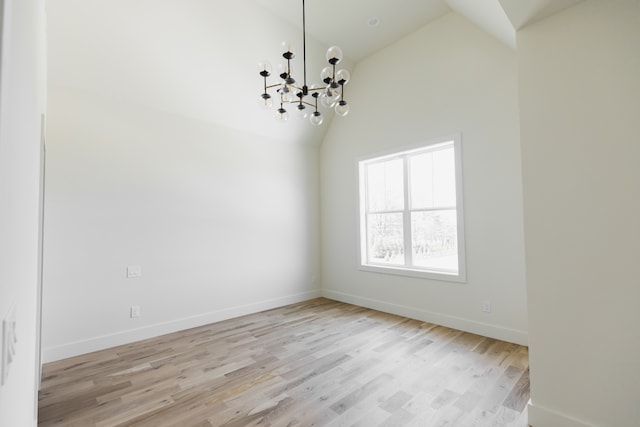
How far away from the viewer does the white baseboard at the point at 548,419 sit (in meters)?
1.85

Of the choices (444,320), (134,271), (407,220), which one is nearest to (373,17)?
(407,220)

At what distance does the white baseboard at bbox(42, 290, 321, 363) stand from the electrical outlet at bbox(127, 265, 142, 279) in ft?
2.06

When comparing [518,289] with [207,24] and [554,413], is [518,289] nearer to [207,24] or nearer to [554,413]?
[554,413]

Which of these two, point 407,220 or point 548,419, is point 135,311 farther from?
point 548,419

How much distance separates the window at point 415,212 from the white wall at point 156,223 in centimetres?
134

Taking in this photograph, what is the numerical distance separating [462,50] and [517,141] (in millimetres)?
1381

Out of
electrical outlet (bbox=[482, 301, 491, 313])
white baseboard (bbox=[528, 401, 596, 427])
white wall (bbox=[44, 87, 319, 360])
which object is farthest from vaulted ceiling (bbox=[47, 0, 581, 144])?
white baseboard (bbox=[528, 401, 596, 427])

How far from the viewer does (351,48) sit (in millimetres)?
4523

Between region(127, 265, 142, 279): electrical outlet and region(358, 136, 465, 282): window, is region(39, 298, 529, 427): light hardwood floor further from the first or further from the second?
region(358, 136, 465, 282): window

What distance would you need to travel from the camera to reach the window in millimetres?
3885

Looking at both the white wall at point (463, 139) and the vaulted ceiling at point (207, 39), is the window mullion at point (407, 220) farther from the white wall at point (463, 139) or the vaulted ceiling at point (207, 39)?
the vaulted ceiling at point (207, 39)

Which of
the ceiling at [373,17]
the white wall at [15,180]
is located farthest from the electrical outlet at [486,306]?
the white wall at [15,180]

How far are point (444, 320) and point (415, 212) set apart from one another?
59.1 inches

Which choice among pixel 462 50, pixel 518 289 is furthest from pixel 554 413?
pixel 462 50
